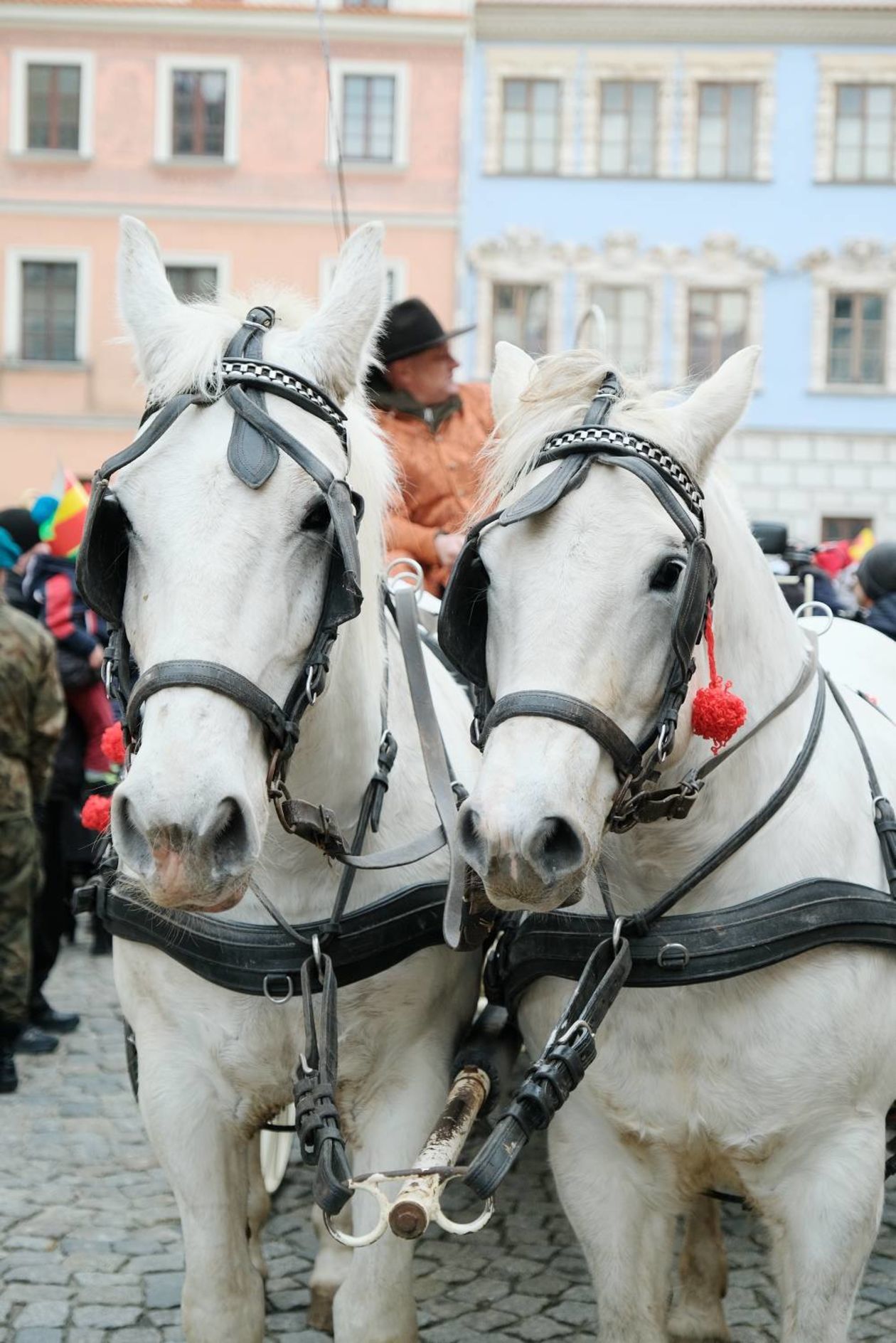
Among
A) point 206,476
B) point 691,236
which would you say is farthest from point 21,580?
point 691,236

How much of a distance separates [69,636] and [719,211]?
18.6 meters

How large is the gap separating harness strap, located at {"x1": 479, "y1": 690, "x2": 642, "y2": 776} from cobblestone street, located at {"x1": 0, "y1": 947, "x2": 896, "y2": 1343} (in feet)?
6.46

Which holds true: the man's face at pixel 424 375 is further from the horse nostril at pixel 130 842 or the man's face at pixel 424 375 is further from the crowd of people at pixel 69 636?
the horse nostril at pixel 130 842

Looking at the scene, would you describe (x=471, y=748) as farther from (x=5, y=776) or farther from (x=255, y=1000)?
(x=5, y=776)

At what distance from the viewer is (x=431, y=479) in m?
4.43

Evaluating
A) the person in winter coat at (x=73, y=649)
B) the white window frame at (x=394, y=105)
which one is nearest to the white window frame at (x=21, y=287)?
the white window frame at (x=394, y=105)

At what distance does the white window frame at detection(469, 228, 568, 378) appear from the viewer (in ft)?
75.9

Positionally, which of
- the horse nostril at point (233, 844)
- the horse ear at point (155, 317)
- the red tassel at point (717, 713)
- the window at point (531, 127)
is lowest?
the horse nostril at point (233, 844)

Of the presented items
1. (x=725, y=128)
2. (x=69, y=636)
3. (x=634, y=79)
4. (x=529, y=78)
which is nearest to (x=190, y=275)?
(x=529, y=78)

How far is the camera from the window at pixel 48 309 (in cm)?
2375

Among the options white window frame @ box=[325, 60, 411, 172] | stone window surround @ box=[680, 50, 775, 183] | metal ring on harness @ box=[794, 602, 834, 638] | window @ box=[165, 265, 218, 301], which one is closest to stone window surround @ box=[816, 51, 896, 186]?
stone window surround @ box=[680, 50, 775, 183]

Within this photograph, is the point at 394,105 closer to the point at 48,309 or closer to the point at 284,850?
the point at 48,309

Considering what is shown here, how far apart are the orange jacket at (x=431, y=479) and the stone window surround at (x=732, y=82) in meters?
20.1

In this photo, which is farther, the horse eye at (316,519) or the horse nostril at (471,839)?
the horse eye at (316,519)
